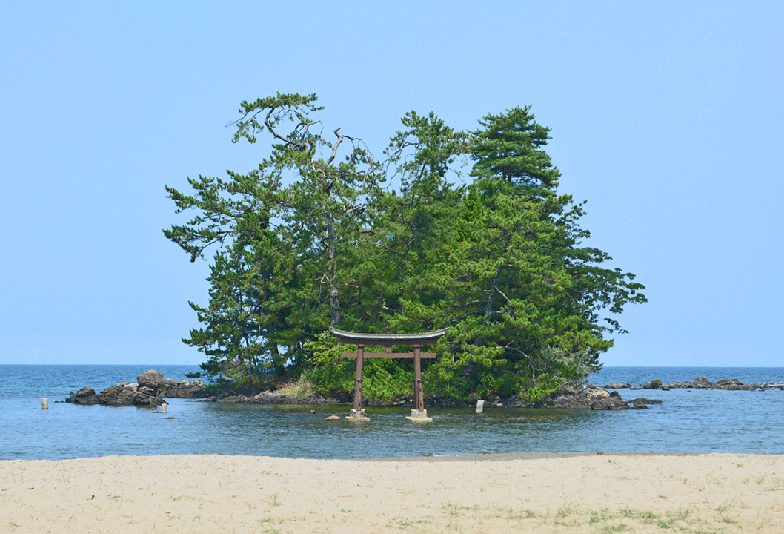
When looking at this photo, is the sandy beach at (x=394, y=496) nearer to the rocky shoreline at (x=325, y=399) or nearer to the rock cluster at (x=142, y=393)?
the rocky shoreline at (x=325, y=399)

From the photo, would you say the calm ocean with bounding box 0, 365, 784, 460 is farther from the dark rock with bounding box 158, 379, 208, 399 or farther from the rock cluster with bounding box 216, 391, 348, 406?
the dark rock with bounding box 158, 379, 208, 399

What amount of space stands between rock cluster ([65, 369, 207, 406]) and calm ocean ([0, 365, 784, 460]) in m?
5.01

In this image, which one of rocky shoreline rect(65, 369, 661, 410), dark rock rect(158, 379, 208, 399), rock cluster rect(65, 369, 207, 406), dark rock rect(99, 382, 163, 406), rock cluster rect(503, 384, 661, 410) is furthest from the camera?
dark rock rect(158, 379, 208, 399)

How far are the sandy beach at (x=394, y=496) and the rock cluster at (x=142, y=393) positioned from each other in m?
32.2

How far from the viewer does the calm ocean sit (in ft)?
83.6

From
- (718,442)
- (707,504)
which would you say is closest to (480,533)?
(707,504)

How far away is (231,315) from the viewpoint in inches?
2071

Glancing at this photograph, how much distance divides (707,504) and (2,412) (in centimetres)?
4427

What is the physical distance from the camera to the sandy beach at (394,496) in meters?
12.0

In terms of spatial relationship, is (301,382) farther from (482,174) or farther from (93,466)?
(93,466)

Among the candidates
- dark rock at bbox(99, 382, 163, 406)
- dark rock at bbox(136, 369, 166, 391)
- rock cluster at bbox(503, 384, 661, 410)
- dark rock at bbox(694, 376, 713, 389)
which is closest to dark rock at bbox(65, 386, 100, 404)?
dark rock at bbox(99, 382, 163, 406)

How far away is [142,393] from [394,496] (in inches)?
1676

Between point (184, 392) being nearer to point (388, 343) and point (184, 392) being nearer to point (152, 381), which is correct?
point (152, 381)

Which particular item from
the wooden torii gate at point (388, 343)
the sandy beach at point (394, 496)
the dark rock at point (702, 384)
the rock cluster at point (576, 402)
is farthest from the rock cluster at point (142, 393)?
the dark rock at point (702, 384)
